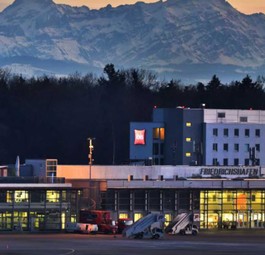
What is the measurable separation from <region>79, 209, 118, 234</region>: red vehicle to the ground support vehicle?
1.01 meters

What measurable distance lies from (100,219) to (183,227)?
314 inches

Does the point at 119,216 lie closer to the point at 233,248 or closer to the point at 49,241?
the point at 49,241

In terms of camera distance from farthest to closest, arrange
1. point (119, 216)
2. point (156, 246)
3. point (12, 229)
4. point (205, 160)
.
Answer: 1. point (205, 160)
2. point (119, 216)
3. point (12, 229)
4. point (156, 246)

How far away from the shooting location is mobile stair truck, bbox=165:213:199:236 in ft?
412

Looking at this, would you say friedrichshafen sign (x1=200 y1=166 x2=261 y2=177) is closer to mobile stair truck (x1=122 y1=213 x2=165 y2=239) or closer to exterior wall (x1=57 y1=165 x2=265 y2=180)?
exterior wall (x1=57 y1=165 x2=265 y2=180)

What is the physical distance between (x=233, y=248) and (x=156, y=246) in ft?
19.4

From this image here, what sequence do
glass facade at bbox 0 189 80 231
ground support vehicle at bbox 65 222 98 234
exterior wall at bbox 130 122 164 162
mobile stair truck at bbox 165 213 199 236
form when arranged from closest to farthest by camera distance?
ground support vehicle at bbox 65 222 98 234
mobile stair truck at bbox 165 213 199 236
glass facade at bbox 0 189 80 231
exterior wall at bbox 130 122 164 162

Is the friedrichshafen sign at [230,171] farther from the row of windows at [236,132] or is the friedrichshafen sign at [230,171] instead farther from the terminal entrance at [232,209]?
the row of windows at [236,132]

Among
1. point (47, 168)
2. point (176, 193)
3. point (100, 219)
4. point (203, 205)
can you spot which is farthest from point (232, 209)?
point (100, 219)

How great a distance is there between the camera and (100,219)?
12644 cm

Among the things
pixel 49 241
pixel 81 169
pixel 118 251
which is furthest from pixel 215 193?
pixel 118 251

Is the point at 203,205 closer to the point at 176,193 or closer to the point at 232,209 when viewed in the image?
the point at 232,209

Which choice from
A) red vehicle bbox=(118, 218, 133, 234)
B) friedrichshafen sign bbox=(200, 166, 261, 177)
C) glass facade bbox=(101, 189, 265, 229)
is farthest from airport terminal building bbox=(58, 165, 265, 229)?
red vehicle bbox=(118, 218, 133, 234)

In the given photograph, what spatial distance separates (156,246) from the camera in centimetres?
9794
